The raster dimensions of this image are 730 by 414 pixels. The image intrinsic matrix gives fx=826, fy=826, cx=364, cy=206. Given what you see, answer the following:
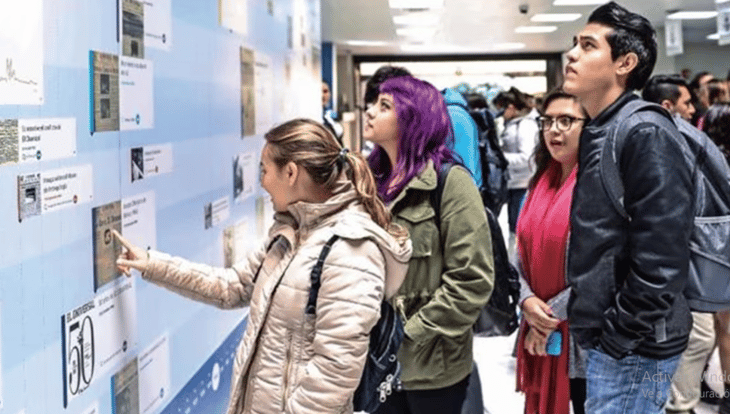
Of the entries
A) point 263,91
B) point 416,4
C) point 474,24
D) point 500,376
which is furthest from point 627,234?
point 474,24

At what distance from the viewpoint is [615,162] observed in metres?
1.92

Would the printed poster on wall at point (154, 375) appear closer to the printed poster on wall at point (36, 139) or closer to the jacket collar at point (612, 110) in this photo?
the printed poster on wall at point (36, 139)

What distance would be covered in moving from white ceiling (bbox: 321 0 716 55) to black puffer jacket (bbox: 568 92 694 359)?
30.1ft

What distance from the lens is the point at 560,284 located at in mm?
2568

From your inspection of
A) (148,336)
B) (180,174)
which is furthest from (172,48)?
(148,336)

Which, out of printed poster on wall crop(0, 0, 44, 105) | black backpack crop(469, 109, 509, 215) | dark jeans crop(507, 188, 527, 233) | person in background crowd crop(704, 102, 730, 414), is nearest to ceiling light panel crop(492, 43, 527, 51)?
dark jeans crop(507, 188, 527, 233)

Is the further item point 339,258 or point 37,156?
point 339,258

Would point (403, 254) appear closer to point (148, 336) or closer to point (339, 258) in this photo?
point (339, 258)

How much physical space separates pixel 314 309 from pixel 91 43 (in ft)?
2.36

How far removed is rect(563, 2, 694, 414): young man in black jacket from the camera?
1845 mm

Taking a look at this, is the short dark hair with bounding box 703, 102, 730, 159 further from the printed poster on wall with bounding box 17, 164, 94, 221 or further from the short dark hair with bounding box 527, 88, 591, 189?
the printed poster on wall with bounding box 17, 164, 94, 221

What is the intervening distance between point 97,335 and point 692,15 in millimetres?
12792

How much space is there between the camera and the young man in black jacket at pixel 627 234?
1.84 meters

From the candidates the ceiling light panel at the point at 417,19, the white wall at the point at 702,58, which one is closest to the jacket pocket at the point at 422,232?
the ceiling light panel at the point at 417,19
